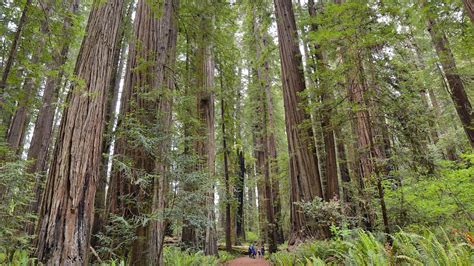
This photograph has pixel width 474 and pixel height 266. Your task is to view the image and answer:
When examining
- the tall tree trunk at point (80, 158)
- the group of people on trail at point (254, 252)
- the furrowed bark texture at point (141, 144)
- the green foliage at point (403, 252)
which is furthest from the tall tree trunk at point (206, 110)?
the group of people on trail at point (254, 252)

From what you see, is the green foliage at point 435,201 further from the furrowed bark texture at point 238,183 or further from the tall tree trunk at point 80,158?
the furrowed bark texture at point 238,183

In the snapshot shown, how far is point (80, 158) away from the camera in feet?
10.7

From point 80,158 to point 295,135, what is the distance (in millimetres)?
4819

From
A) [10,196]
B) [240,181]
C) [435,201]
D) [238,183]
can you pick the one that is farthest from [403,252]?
[240,181]

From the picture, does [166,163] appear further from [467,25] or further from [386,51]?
[467,25]

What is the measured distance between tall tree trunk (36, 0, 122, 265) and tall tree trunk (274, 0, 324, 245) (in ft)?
13.1

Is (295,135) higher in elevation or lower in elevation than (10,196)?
higher

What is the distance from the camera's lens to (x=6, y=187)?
3.77 meters

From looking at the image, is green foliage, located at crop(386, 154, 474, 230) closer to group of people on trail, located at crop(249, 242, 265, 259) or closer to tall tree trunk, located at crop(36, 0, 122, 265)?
tall tree trunk, located at crop(36, 0, 122, 265)

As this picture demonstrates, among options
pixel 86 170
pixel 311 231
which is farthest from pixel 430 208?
pixel 86 170

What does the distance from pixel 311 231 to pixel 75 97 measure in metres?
5.18

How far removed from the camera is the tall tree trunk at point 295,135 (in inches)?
247

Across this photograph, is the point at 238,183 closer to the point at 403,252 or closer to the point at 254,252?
the point at 254,252

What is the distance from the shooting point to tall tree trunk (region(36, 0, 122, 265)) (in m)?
2.97
